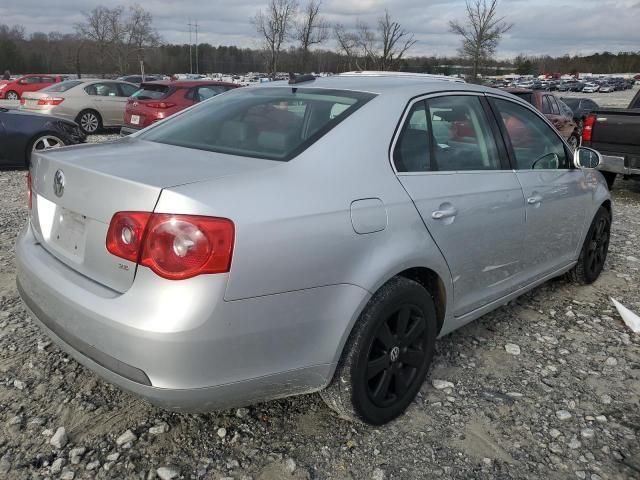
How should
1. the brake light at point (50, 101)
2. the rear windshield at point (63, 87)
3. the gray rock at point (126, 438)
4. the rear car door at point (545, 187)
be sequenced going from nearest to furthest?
the gray rock at point (126, 438) → the rear car door at point (545, 187) → the brake light at point (50, 101) → the rear windshield at point (63, 87)

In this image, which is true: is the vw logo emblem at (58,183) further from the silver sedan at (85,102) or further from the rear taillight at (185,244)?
the silver sedan at (85,102)

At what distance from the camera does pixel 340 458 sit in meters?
2.42

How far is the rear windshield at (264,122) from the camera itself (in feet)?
8.18

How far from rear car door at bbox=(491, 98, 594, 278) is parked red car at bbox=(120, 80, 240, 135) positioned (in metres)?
8.46

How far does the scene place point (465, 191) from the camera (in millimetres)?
2848

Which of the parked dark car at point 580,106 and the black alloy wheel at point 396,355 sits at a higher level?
the parked dark car at point 580,106

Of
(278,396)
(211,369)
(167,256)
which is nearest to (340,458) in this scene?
(278,396)

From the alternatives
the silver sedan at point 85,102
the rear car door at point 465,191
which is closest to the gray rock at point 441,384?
the rear car door at point 465,191

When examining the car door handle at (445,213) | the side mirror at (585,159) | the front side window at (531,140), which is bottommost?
the car door handle at (445,213)

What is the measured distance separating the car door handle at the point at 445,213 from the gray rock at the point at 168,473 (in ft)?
5.13

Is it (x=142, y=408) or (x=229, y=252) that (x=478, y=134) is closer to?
(x=229, y=252)

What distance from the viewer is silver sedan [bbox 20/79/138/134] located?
14.0 meters

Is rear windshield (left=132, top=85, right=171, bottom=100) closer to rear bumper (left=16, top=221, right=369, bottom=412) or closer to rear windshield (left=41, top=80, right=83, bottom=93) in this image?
rear windshield (left=41, top=80, right=83, bottom=93)

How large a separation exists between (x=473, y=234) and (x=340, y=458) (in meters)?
1.27
